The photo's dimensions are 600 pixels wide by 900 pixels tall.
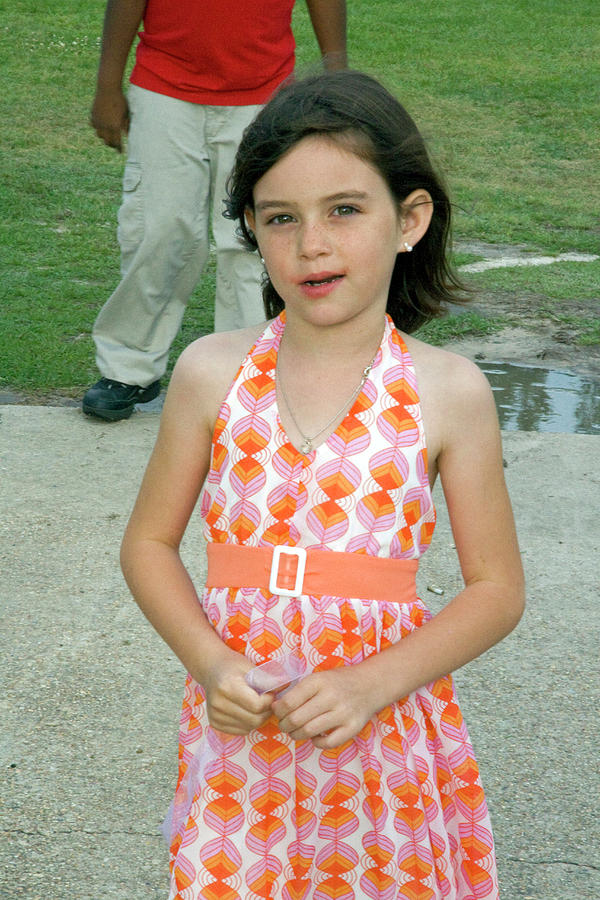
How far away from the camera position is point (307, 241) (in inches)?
66.8

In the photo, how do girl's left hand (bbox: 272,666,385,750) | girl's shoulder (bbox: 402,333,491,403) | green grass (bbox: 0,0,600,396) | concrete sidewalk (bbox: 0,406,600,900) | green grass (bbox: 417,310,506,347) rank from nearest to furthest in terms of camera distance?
girl's left hand (bbox: 272,666,385,750) → girl's shoulder (bbox: 402,333,491,403) → concrete sidewalk (bbox: 0,406,600,900) → green grass (bbox: 417,310,506,347) → green grass (bbox: 0,0,600,396)

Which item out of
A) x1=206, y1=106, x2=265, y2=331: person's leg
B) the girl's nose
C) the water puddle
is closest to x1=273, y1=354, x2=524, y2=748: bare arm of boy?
the girl's nose

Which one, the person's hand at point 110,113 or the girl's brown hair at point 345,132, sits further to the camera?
the person's hand at point 110,113

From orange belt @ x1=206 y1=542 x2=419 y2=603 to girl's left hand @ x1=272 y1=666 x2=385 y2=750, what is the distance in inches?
5.8

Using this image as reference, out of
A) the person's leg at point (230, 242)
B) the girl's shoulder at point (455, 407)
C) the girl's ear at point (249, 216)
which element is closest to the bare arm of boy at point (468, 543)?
the girl's shoulder at point (455, 407)

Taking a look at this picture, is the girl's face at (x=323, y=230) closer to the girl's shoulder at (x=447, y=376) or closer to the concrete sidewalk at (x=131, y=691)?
the girl's shoulder at (x=447, y=376)

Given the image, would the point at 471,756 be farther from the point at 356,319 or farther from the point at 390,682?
the point at 356,319

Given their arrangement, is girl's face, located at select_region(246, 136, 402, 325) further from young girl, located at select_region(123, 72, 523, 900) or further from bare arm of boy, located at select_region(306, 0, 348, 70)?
bare arm of boy, located at select_region(306, 0, 348, 70)

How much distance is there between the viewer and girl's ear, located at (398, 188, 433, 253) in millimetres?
1866

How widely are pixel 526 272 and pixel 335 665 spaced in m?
5.50

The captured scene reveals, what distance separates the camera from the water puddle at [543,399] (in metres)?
4.56

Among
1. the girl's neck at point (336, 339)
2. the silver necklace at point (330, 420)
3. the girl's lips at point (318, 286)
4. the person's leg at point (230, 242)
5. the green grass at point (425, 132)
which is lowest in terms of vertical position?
the green grass at point (425, 132)

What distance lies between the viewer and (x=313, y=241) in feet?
5.56

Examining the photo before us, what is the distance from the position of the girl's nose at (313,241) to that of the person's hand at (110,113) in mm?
2732
